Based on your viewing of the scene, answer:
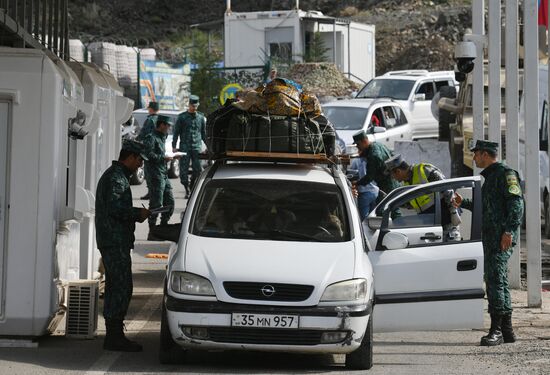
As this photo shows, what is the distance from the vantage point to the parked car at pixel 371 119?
29094 mm

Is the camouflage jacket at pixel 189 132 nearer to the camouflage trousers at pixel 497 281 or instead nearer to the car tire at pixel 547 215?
the car tire at pixel 547 215

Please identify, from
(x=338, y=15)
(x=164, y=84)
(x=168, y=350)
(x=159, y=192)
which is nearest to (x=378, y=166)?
(x=159, y=192)

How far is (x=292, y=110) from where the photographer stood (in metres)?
11.7

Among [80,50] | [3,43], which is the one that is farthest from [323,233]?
[80,50]

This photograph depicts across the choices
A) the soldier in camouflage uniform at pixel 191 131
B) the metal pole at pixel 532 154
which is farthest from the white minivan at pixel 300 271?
the soldier in camouflage uniform at pixel 191 131

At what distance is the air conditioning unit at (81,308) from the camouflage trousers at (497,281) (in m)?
3.54

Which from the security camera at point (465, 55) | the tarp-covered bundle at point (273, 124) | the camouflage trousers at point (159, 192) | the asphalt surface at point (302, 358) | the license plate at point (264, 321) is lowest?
the asphalt surface at point (302, 358)

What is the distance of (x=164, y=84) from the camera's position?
154 feet

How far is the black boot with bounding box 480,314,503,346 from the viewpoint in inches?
450

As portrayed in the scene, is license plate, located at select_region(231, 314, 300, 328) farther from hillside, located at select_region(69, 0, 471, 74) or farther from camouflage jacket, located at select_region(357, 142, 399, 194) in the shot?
hillside, located at select_region(69, 0, 471, 74)

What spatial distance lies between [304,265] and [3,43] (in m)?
5.09

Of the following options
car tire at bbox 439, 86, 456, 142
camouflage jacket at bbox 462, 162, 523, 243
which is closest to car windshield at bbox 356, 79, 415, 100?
car tire at bbox 439, 86, 456, 142

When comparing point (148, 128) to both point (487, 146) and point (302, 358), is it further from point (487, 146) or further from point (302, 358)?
point (302, 358)

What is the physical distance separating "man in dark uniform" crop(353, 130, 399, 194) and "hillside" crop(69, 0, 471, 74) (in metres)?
41.3
